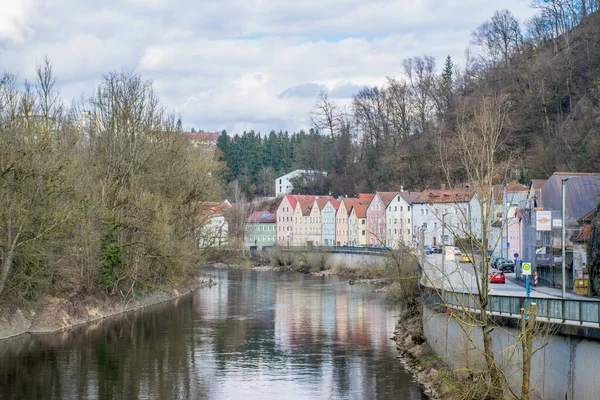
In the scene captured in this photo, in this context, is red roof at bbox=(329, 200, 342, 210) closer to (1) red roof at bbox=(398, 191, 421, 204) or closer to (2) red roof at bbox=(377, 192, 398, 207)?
(2) red roof at bbox=(377, 192, 398, 207)

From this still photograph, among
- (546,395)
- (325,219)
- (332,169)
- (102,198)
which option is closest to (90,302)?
(102,198)

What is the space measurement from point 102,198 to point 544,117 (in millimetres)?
71378

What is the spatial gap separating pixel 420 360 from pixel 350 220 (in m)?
94.7

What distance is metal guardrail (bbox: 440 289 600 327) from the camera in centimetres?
2097

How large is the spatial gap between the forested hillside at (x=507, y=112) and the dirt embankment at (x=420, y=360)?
119 feet

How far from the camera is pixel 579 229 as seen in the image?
4519 cm

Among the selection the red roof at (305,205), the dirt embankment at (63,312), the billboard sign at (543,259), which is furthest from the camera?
the red roof at (305,205)

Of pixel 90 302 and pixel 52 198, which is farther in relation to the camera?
pixel 90 302

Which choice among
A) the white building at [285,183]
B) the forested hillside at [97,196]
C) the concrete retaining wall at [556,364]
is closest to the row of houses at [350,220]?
the white building at [285,183]

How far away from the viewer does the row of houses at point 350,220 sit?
111188 millimetres

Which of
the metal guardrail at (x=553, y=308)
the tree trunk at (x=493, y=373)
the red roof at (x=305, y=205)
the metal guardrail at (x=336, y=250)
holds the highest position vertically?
the red roof at (x=305, y=205)

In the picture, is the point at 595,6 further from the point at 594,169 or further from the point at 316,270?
the point at 316,270

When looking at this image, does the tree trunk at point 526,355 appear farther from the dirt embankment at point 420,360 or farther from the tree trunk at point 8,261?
the tree trunk at point 8,261

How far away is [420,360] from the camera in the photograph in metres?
34.1
